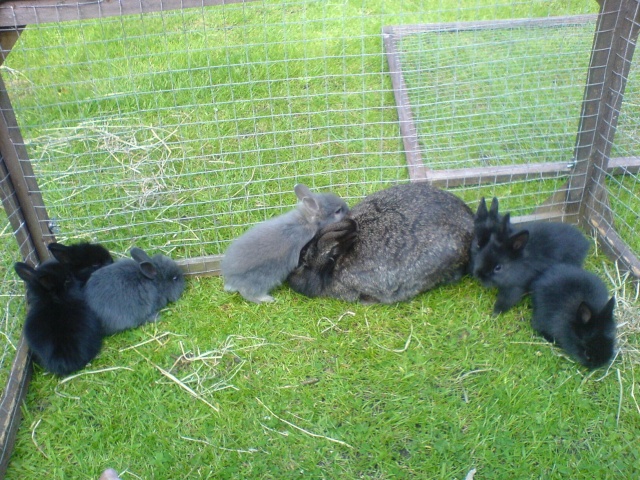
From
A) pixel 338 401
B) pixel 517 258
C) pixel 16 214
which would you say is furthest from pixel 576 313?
pixel 16 214

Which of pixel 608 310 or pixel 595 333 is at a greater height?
pixel 608 310

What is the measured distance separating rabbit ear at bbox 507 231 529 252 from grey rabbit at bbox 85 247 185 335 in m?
2.18

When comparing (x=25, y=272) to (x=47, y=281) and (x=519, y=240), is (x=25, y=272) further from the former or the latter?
(x=519, y=240)

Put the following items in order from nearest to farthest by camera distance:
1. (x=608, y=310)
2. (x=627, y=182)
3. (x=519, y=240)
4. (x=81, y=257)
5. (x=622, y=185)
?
1. (x=608, y=310)
2. (x=519, y=240)
3. (x=81, y=257)
4. (x=622, y=185)
5. (x=627, y=182)

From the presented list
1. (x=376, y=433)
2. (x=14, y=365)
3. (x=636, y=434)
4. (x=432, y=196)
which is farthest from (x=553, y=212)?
(x=14, y=365)

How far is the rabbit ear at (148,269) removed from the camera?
381 centimetres

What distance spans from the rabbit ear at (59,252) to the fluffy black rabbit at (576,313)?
9.57 ft

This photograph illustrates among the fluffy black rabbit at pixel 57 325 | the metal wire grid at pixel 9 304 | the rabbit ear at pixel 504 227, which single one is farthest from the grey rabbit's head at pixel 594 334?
the metal wire grid at pixel 9 304

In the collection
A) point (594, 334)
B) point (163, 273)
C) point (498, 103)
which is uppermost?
point (498, 103)

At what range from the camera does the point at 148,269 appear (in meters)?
3.84

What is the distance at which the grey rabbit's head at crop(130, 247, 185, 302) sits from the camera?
3.85 m

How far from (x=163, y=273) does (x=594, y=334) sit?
2.63 meters

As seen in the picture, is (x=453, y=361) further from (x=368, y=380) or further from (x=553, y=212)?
(x=553, y=212)

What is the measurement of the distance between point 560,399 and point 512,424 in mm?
332
